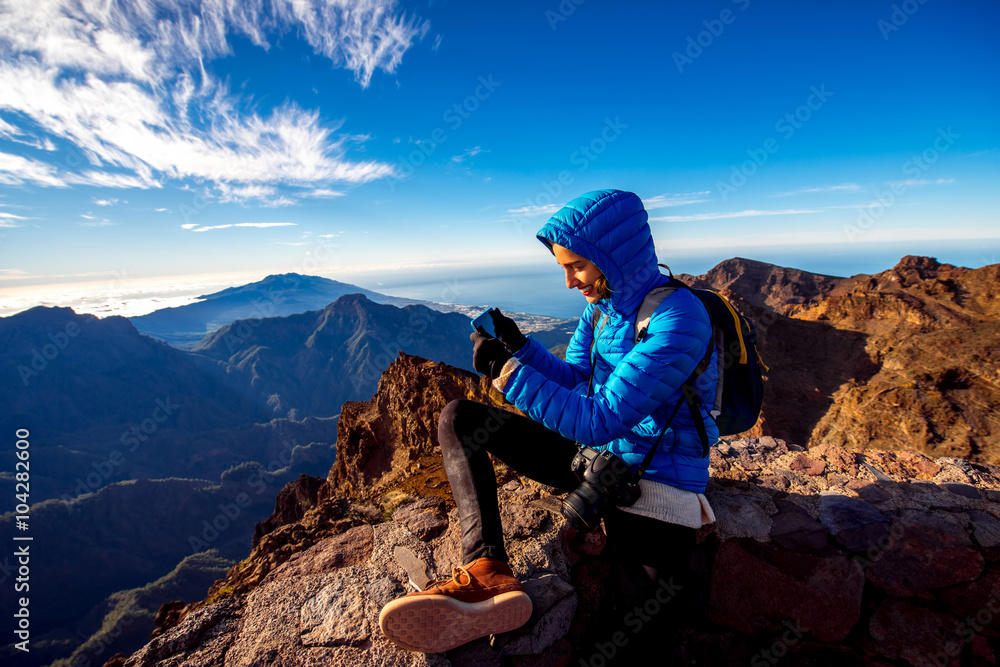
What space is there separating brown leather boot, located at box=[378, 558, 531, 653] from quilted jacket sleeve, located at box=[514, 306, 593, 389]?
1.31 metres

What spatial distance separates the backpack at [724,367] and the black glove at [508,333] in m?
0.83

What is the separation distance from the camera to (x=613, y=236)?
7.73 feet

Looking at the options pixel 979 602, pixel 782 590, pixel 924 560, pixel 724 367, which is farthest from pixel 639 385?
pixel 979 602

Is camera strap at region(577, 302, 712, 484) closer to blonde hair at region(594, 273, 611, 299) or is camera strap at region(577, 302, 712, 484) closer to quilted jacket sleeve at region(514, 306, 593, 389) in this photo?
blonde hair at region(594, 273, 611, 299)

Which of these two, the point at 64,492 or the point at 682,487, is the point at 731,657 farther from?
the point at 64,492

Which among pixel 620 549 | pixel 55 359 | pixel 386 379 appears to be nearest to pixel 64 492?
pixel 55 359

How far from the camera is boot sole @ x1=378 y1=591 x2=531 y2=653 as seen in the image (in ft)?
6.49

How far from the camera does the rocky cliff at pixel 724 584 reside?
7.91ft

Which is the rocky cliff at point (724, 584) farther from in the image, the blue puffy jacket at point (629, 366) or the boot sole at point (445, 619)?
the blue puffy jacket at point (629, 366)

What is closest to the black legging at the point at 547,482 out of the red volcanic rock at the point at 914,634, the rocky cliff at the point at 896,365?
the red volcanic rock at the point at 914,634

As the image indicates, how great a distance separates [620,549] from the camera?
8.39 ft

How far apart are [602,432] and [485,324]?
105cm

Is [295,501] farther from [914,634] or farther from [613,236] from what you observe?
[914,634]

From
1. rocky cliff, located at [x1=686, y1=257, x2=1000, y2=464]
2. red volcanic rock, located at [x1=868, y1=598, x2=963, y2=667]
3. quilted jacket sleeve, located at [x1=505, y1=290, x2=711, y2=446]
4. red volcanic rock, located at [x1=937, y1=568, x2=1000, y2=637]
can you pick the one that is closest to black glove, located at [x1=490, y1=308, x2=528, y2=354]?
quilted jacket sleeve, located at [x1=505, y1=290, x2=711, y2=446]
